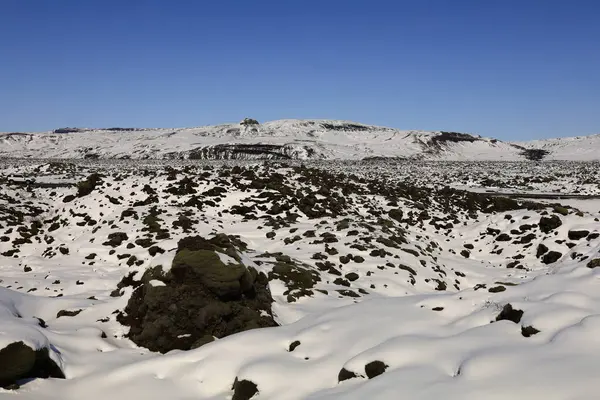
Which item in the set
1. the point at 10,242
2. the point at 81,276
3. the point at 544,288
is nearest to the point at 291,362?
the point at 544,288

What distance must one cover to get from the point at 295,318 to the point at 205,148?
149072mm

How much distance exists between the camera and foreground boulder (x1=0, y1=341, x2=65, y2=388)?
718cm

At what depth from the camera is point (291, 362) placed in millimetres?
8062

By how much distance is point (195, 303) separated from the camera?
35.2ft

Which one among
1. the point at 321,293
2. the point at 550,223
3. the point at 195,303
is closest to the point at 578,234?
the point at 550,223

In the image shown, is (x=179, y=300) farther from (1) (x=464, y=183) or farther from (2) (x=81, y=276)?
(1) (x=464, y=183)

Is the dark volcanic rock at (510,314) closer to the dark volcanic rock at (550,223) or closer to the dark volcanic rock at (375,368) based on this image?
the dark volcanic rock at (375,368)

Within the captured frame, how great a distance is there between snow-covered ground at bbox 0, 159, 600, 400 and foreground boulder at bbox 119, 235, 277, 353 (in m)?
0.39

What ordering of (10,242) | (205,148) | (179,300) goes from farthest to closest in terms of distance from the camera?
(205,148) → (10,242) → (179,300)

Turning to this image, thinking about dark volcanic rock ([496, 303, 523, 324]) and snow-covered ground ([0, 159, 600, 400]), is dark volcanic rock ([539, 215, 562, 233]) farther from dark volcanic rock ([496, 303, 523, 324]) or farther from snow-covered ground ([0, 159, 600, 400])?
dark volcanic rock ([496, 303, 523, 324])

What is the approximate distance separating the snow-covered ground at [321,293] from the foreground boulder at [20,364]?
0.52ft

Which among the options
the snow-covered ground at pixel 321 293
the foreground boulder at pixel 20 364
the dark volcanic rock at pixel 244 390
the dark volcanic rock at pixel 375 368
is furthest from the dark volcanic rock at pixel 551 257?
the foreground boulder at pixel 20 364

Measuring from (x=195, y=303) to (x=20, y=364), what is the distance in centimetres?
410

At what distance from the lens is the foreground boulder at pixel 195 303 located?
33.9 feet
